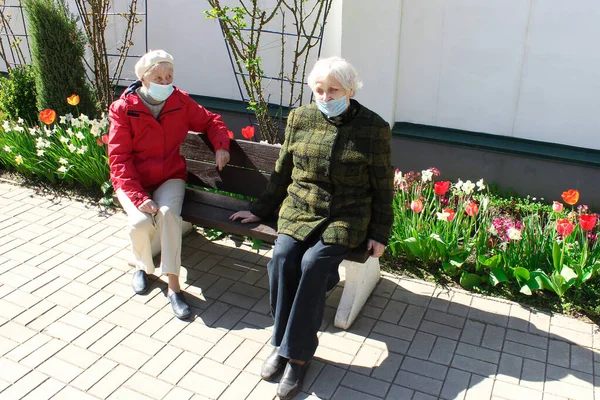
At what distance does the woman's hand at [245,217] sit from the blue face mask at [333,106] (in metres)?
0.86

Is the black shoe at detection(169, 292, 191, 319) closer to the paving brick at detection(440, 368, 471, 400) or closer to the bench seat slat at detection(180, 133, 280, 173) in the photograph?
the bench seat slat at detection(180, 133, 280, 173)

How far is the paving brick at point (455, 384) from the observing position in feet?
9.41

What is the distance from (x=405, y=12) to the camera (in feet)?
16.0

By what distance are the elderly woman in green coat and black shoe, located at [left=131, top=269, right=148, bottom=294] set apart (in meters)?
1.06

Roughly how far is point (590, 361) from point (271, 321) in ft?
5.69

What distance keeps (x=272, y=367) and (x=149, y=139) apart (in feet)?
5.16

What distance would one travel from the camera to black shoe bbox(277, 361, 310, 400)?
283 cm

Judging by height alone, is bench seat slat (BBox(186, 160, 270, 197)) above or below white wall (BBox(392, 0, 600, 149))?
below

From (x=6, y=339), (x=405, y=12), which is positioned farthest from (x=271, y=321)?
(x=405, y=12)

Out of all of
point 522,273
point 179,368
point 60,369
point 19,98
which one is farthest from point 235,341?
point 19,98

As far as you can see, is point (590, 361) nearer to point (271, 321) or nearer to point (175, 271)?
point (271, 321)

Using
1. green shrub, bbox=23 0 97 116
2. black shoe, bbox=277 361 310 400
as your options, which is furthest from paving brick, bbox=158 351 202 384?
green shrub, bbox=23 0 97 116

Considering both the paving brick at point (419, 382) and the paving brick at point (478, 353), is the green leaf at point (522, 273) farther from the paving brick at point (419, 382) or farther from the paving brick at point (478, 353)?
the paving brick at point (419, 382)

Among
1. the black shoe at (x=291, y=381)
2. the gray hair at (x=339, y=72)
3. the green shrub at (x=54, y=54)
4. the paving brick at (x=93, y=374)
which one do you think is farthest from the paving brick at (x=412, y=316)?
the green shrub at (x=54, y=54)
